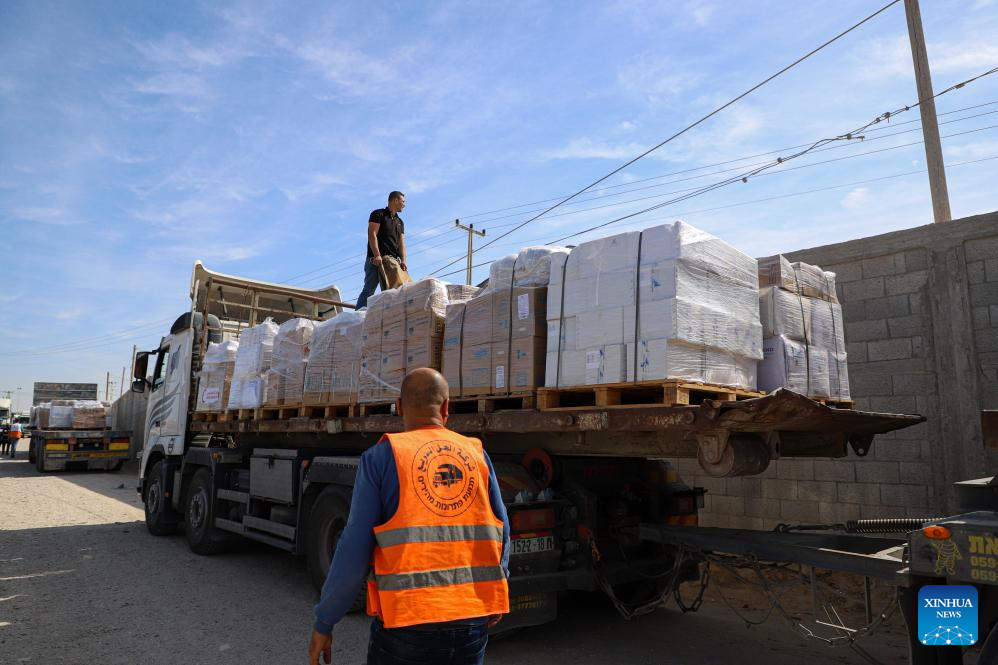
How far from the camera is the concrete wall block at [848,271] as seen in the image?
7023mm

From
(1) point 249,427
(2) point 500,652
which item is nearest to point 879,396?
(2) point 500,652

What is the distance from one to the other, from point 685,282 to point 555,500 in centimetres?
183

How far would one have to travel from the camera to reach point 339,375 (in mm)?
6230

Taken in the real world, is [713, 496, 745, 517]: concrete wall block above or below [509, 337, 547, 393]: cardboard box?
below

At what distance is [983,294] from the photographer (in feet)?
20.4

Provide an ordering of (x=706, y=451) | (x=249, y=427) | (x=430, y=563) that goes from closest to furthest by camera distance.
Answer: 1. (x=430, y=563)
2. (x=706, y=451)
3. (x=249, y=427)

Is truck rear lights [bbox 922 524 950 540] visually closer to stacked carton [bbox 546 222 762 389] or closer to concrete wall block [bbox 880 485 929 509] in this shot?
stacked carton [bbox 546 222 762 389]

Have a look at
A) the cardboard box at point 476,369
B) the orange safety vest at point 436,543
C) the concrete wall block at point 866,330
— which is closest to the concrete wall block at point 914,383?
the concrete wall block at point 866,330

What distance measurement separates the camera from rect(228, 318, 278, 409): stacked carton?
736 centimetres

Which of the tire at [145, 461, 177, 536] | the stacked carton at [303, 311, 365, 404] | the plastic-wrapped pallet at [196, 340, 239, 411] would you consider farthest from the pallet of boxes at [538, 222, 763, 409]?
the tire at [145, 461, 177, 536]

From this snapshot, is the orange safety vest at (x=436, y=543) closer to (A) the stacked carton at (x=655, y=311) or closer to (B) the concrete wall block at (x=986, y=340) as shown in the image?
(A) the stacked carton at (x=655, y=311)

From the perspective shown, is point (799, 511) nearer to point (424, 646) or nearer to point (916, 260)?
point (916, 260)

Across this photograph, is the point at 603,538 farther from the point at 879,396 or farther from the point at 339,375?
the point at 879,396

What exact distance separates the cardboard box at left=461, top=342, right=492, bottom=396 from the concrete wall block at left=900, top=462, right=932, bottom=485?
4401 millimetres
